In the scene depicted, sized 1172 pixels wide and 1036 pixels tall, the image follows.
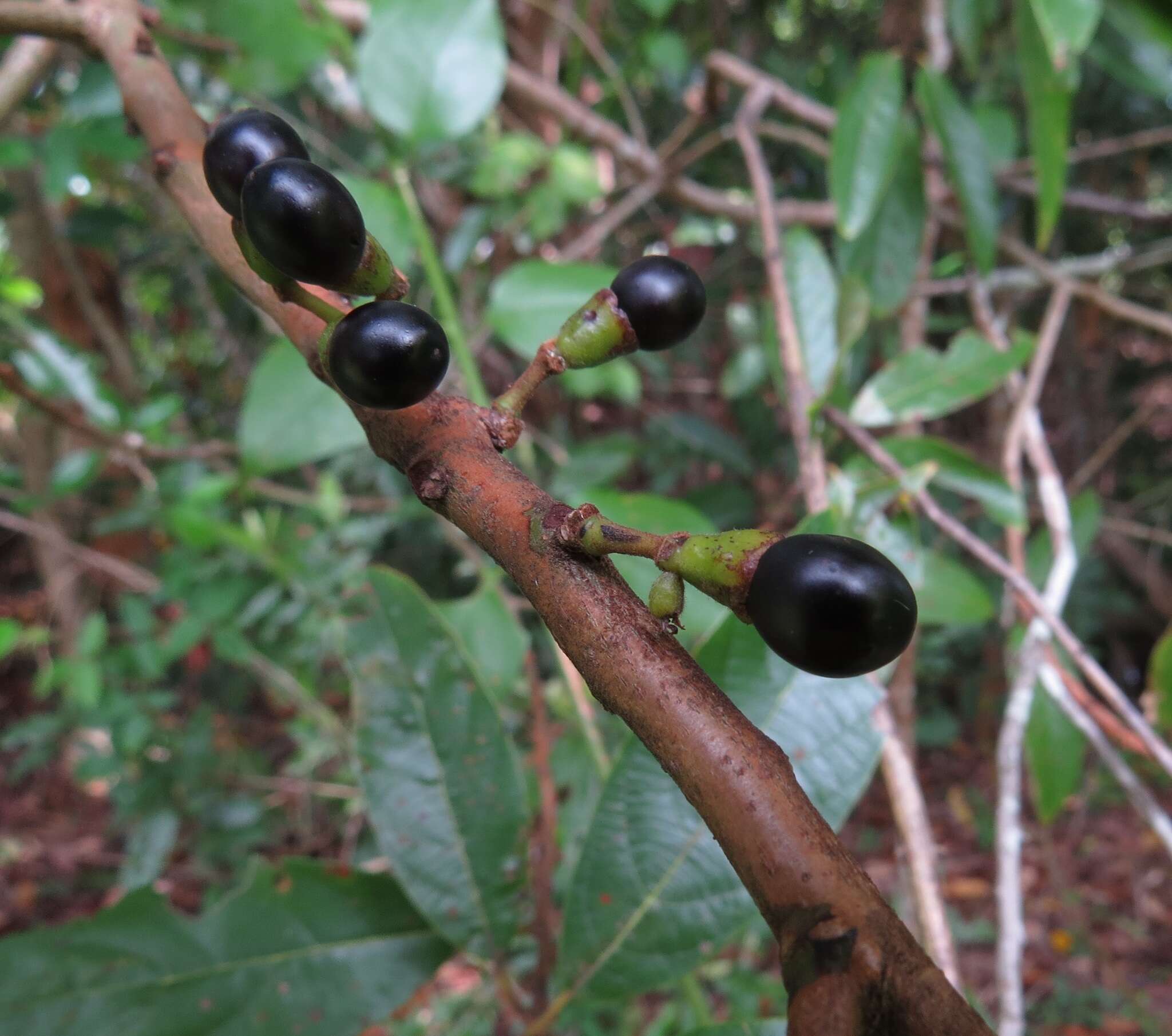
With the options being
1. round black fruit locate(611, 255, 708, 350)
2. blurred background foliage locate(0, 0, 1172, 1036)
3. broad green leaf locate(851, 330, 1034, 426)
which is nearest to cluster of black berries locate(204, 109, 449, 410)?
round black fruit locate(611, 255, 708, 350)

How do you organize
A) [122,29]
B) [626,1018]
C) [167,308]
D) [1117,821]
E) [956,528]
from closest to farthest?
[122,29] → [956,528] → [626,1018] → [1117,821] → [167,308]

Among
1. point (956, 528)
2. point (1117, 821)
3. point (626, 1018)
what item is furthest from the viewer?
point (1117, 821)

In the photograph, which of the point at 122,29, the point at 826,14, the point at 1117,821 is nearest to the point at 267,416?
the point at 122,29

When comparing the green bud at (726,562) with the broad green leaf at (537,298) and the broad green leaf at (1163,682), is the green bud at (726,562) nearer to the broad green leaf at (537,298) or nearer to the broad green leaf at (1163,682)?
the broad green leaf at (537,298)

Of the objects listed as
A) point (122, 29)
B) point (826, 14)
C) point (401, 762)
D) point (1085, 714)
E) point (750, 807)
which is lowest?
point (750, 807)

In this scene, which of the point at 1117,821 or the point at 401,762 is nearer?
the point at 401,762

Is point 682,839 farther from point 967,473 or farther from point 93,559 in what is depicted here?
point 93,559

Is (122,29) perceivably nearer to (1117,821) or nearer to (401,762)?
(401,762)

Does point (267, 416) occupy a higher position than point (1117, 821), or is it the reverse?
point (1117, 821)

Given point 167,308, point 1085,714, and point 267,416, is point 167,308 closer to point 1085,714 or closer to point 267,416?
point 267,416
